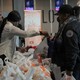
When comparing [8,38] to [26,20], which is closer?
[8,38]

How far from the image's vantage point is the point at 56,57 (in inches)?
112

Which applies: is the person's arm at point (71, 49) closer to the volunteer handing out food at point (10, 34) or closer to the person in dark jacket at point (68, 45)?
the person in dark jacket at point (68, 45)

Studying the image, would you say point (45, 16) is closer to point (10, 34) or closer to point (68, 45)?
point (10, 34)

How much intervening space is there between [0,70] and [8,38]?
0.95 m

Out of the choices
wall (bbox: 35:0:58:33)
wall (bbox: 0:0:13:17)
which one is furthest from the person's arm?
wall (bbox: 35:0:58:33)

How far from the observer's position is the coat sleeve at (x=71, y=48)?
264cm

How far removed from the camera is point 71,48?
8.66ft

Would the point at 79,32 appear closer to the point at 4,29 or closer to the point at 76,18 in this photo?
the point at 76,18

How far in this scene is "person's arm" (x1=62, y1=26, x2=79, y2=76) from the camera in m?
2.64

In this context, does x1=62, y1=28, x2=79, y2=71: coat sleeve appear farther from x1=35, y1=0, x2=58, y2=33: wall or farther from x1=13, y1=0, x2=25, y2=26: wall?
x1=35, y1=0, x2=58, y2=33: wall

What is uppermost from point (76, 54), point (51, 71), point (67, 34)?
point (67, 34)

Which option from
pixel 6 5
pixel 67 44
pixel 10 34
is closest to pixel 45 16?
pixel 6 5

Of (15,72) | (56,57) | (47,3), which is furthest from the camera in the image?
(47,3)

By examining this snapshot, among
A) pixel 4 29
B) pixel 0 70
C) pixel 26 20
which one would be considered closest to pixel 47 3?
pixel 26 20
